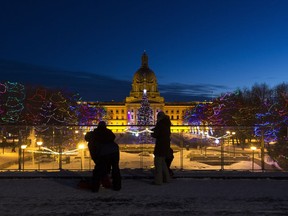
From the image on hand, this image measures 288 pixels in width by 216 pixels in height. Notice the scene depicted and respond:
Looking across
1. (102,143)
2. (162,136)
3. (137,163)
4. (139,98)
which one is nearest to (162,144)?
(162,136)

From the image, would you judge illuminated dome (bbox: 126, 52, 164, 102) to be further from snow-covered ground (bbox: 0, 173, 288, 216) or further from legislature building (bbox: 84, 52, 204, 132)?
snow-covered ground (bbox: 0, 173, 288, 216)

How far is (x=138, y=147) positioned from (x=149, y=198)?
6800 mm

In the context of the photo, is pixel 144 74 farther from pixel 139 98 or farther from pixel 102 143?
pixel 102 143

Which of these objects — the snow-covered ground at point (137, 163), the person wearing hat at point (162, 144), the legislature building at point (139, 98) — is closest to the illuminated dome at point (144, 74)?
the legislature building at point (139, 98)

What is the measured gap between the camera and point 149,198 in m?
9.74

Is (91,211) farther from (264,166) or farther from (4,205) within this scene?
(264,166)

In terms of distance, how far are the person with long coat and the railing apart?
3799 millimetres

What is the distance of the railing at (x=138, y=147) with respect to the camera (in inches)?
599

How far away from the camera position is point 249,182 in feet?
38.9

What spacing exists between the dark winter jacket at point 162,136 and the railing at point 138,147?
3.03 metres

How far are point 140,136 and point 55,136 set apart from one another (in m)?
3.06

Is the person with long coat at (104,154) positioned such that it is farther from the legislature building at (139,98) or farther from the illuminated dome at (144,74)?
the illuminated dome at (144,74)

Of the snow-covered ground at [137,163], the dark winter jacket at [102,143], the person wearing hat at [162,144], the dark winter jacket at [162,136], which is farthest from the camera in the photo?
the snow-covered ground at [137,163]

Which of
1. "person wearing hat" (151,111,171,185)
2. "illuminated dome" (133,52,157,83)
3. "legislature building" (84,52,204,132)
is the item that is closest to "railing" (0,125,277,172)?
"person wearing hat" (151,111,171,185)
